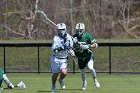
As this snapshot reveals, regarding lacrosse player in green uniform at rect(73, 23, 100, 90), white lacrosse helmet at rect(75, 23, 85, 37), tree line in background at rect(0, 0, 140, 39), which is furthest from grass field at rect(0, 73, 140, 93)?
tree line in background at rect(0, 0, 140, 39)

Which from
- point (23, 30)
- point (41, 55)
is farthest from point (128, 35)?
point (41, 55)

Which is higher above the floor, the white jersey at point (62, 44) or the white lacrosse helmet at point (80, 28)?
the white lacrosse helmet at point (80, 28)

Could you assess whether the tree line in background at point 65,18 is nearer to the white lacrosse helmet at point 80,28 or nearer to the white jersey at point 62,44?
the white lacrosse helmet at point 80,28

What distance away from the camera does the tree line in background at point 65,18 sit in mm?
42000

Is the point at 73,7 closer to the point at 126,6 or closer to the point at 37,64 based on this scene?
the point at 126,6

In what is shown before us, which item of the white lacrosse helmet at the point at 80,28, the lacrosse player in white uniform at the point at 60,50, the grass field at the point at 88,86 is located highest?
the white lacrosse helmet at the point at 80,28

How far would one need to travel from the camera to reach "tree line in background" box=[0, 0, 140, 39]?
42000 millimetres

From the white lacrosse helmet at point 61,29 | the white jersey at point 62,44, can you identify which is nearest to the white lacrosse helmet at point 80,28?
the white jersey at point 62,44

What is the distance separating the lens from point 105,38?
42.5m

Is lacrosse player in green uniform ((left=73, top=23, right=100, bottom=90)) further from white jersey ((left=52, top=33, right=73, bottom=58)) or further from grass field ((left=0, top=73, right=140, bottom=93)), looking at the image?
white jersey ((left=52, top=33, right=73, bottom=58))

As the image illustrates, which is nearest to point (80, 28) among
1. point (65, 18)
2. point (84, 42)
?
point (84, 42)

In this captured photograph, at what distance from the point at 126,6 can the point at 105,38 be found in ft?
12.6

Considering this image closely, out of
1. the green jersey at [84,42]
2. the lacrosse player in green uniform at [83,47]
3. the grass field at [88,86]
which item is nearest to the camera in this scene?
the grass field at [88,86]

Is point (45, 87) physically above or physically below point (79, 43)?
below
